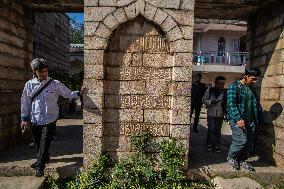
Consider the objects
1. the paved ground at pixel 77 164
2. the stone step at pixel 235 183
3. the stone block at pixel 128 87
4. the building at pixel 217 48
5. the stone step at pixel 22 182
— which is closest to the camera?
the stone step at pixel 22 182

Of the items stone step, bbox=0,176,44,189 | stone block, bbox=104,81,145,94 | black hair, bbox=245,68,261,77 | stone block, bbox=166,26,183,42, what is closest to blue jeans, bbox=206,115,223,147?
black hair, bbox=245,68,261,77

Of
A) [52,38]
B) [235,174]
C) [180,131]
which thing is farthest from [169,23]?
[52,38]

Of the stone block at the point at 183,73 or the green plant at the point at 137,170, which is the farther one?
the stone block at the point at 183,73

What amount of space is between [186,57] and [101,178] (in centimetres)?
224

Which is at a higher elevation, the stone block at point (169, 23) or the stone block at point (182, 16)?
the stone block at point (182, 16)

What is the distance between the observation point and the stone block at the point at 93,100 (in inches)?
179

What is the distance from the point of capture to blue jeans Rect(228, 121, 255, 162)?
4777 mm

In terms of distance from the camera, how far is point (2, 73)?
17.1 ft

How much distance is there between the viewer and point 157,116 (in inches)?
186

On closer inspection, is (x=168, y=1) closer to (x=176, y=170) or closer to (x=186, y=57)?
(x=186, y=57)

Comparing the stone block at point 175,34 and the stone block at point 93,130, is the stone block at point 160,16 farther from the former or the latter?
the stone block at point 93,130

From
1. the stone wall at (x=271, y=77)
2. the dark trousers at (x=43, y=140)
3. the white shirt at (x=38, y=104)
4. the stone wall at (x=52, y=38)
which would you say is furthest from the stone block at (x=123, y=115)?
the stone wall at (x=52, y=38)

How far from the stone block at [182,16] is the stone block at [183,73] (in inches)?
27.2

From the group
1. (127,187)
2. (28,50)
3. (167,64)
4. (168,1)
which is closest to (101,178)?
(127,187)
